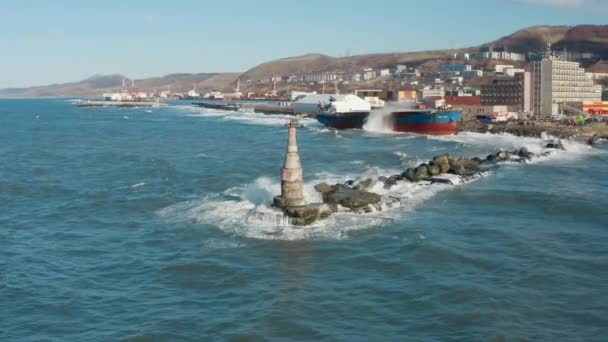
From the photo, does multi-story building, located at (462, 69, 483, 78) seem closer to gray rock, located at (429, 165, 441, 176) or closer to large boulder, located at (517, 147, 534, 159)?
large boulder, located at (517, 147, 534, 159)

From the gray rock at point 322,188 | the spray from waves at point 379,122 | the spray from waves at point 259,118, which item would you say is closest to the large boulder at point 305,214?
the gray rock at point 322,188

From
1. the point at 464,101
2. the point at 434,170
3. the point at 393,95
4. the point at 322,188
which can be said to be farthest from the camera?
the point at 393,95

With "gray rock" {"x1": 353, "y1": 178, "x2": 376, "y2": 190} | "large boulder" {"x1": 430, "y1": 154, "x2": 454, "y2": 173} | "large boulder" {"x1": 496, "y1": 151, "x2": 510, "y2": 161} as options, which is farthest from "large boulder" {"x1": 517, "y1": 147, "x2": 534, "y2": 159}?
"gray rock" {"x1": 353, "y1": 178, "x2": 376, "y2": 190}

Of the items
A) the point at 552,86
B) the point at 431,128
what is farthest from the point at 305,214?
the point at 552,86

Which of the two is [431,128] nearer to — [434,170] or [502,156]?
[502,156]

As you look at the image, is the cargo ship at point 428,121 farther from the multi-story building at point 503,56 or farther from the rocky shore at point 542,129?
the multi-story building at point 503,56
